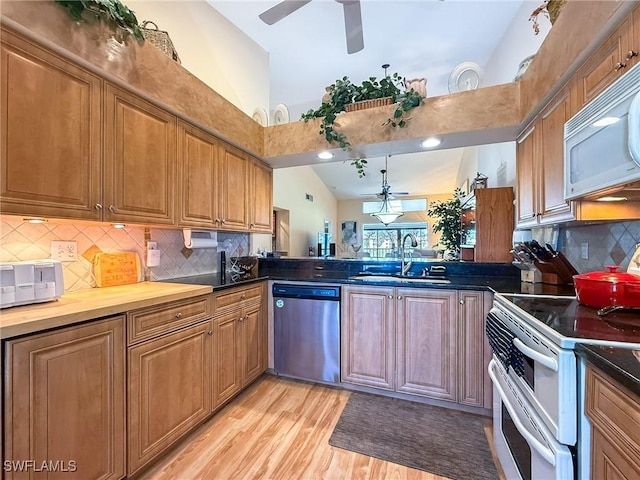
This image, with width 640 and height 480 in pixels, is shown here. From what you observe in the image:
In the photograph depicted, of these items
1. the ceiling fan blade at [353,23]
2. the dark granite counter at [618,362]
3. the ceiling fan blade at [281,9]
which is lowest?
the dark granite counter at [618,362]

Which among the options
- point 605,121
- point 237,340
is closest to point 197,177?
point 237,340

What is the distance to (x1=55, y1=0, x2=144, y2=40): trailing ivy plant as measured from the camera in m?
1.30

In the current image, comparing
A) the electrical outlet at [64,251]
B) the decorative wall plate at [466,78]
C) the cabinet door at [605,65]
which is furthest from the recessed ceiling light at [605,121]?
the electrical outlet at [64,251]

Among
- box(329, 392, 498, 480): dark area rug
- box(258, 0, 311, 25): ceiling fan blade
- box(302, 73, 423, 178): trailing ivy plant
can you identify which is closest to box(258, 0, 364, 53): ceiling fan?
box(258, 0, 311, 25): ceiling fan blade

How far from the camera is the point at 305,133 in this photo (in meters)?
2.53

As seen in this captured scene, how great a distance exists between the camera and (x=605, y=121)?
104 cm

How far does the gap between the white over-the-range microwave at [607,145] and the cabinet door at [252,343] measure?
7.31 feet

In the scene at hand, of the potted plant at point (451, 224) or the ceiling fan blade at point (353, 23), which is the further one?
the potted plant at point (451, 224)

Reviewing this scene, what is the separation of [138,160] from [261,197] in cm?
132

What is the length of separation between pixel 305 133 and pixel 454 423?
101 inches

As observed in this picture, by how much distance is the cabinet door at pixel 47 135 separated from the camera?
1149 millimetres

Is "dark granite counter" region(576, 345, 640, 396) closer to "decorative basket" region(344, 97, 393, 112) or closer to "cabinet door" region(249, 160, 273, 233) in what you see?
"decorative basket" region(344, 97, 393, 112)

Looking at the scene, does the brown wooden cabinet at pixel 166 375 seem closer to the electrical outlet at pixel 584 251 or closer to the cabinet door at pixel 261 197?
the cabinet door at pixel 261 197

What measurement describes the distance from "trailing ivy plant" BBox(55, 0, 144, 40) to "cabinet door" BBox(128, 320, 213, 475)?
1.64m
